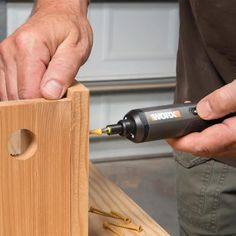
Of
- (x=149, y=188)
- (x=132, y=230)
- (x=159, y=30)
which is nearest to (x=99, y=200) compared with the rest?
(x=132, y=230)

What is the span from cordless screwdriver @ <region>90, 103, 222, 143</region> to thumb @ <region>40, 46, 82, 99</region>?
0.09 m

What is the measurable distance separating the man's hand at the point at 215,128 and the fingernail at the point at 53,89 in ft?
0.70

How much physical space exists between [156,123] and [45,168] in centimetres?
17

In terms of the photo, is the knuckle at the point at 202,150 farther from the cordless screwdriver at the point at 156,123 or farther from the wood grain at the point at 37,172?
the wood grain at the point at 37,172

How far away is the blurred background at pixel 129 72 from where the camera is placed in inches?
89.0

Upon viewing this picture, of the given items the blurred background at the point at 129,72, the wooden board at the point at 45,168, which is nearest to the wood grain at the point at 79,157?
the wooden board at the point at 45,168

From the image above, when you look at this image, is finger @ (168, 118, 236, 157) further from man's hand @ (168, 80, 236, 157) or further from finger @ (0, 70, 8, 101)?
finger @ (0, 70, 8, 101)

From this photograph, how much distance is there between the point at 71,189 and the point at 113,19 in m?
1.72

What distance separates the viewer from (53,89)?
0.63 metres

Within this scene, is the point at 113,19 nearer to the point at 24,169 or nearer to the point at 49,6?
the point at 49,6

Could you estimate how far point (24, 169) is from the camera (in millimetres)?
608

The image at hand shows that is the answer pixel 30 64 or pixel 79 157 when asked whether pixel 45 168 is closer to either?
pixel 79 157

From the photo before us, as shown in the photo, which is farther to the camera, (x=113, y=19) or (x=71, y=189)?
(x=113, y=19)

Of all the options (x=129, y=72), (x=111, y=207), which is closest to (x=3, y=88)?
(x=111, y=207)
